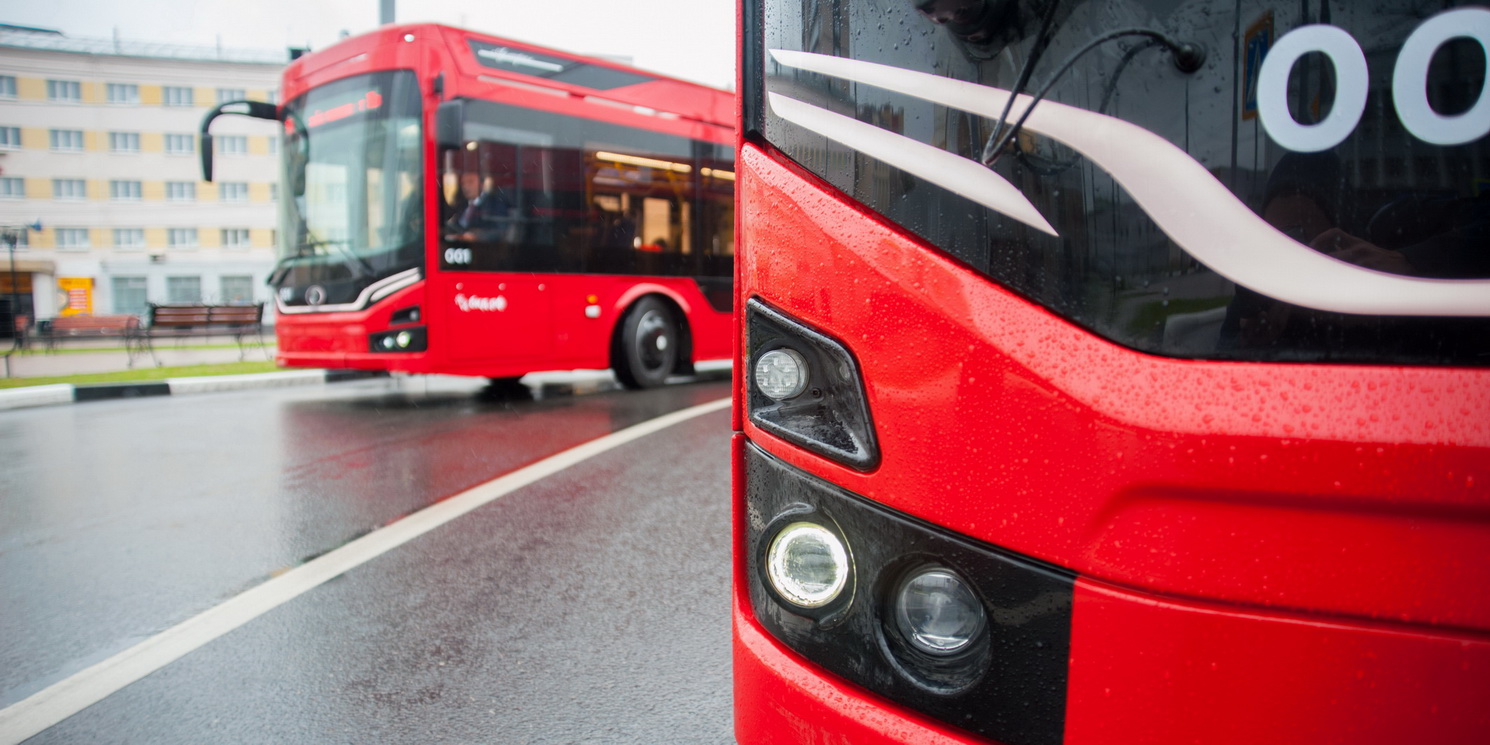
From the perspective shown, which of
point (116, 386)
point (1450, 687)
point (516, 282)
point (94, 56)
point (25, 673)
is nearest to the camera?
point (1450, 687)

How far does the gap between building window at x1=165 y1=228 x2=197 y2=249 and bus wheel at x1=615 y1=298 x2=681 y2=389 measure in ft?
172

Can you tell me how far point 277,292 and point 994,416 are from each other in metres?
9.16

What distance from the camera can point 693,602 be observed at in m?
3.12

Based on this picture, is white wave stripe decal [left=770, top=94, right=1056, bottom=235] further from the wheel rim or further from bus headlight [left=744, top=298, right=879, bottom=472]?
the wheel rim

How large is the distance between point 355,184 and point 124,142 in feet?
180

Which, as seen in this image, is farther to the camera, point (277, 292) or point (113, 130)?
point (113, 130)

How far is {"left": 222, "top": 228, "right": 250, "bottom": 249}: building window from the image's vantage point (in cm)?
5225

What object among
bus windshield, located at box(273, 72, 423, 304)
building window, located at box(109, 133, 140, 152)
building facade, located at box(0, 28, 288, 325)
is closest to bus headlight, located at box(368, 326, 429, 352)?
bus windshield, located at box(273, 72, 423, 304)

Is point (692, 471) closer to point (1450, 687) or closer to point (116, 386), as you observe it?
point (1450, 687)

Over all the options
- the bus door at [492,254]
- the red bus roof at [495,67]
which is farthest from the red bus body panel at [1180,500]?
the bus door at [492,254]

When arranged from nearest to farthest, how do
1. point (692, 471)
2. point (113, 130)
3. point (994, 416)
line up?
1. point (994, 416)
2. point (692, 471)
3. point (113, 130)

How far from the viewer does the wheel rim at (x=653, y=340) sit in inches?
376

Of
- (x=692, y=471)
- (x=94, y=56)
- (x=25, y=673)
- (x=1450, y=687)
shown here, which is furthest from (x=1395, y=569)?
(x=94, y=56)

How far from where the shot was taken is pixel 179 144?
52219mm
